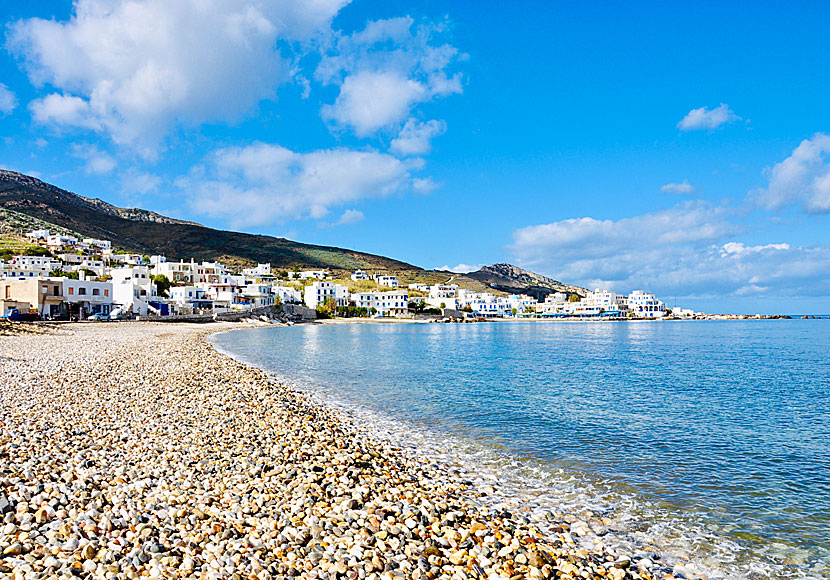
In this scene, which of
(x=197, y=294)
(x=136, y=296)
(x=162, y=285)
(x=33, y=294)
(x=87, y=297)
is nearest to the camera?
(x=33, y=294)

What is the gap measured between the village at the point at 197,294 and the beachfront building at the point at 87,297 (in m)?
0.14

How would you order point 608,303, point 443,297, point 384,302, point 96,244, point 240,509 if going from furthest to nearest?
1. point 608,303
2. point 96,244
3. point 443,297
4. point 384,302
5. point 240,509

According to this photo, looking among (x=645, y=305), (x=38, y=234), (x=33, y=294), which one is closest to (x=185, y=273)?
(x=33, y=294)

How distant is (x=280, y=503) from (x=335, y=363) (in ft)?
89.6

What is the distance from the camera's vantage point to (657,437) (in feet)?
48.9

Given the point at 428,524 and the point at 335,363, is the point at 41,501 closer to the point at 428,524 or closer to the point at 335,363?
the point at 428,524

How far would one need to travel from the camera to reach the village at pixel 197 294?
241 ft

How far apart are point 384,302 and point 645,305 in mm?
104713

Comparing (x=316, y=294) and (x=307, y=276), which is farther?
(x=307, y=276)

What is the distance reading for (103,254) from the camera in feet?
472

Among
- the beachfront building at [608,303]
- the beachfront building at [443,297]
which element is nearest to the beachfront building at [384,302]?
the beachfront building at [443,297]

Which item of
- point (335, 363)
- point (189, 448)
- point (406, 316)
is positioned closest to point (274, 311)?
point (406, 316)

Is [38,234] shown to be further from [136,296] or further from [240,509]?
[240,509]

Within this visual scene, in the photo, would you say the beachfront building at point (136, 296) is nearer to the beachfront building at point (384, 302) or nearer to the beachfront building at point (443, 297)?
the beachfront building at point (384, 302)
